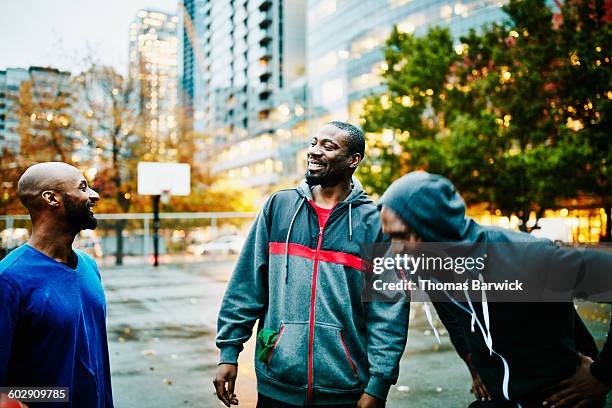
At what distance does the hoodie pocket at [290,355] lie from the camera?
2.86 meters

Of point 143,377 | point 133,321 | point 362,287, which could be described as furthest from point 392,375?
point 133,321

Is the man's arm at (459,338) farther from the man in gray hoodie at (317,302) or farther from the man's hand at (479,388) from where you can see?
the man in gray hoodie at (317,302)

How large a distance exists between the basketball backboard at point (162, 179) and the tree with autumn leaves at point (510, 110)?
786 centimetres

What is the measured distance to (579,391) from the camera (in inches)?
90.0

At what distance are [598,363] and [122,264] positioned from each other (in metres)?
21.7

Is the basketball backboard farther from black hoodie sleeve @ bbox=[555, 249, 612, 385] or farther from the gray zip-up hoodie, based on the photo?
black hoodie sleeve @ bbox=[555, 249, 612, 385]

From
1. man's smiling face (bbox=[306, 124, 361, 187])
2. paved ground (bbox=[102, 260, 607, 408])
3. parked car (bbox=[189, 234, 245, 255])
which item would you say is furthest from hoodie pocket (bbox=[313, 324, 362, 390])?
parked car (bbox=[189, 234, 245, 255])

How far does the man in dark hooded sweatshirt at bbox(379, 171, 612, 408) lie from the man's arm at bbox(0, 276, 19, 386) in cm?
174

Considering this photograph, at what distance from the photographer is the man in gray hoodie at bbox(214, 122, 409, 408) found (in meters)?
2.85

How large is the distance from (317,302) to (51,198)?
151 centimetres

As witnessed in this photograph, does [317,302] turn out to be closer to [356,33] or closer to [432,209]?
[432,209]

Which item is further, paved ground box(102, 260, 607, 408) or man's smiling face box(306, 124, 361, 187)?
paved ground box(102, 260, 607, 408)

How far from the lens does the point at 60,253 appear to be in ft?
9.52

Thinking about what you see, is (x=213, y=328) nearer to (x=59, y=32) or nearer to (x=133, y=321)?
(x=133, y=321)
